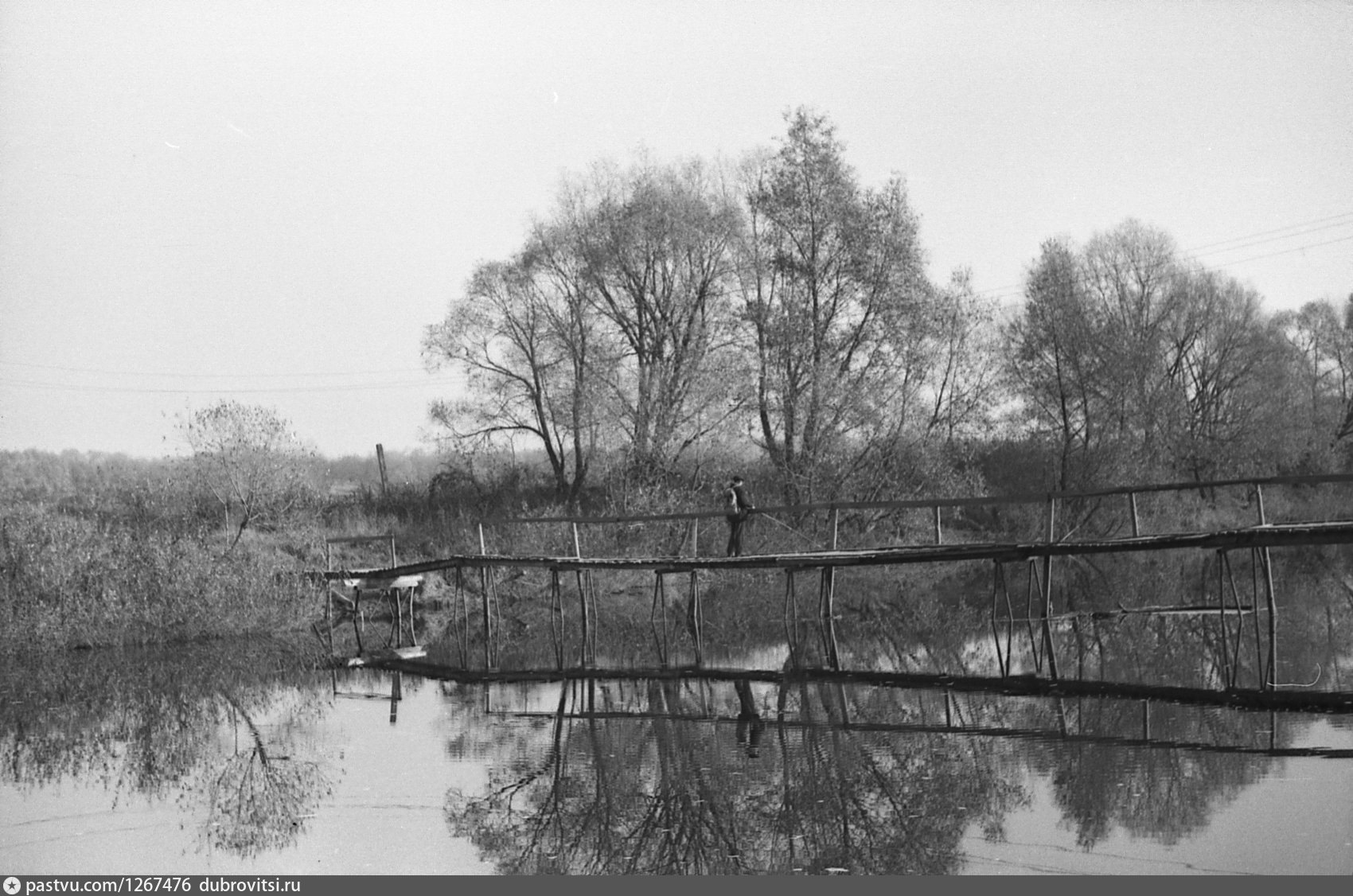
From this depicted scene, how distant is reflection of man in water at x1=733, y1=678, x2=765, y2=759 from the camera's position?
48.8 feet

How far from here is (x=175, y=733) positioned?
56.2 feet

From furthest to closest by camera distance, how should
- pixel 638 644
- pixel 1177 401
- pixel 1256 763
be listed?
pixel 1177 401, pixel 638 644, pixel 1256 763

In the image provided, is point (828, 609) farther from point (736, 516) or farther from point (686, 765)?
point (686, 765)

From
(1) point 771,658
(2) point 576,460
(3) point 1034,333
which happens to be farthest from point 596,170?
(1) point 771,658

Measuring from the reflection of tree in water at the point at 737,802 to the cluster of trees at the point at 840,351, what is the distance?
21.2 metres

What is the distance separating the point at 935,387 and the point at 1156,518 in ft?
25.5

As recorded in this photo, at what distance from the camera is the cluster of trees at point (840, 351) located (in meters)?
36.8

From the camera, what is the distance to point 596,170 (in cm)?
4247

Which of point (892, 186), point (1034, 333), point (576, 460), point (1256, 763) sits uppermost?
point (892, 186)

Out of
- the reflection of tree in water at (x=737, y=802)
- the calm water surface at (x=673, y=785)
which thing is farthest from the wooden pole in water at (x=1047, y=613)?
the reflection of tree in water at (x=737, y=802)

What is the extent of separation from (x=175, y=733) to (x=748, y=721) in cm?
719

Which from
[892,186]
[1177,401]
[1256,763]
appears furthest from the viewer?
[1177,401]

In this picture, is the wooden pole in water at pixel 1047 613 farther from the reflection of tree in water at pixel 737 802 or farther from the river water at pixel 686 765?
the reflection of tree in water at pixel 737 802

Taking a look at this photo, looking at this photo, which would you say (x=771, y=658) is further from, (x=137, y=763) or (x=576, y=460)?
(x=576, y=460)
